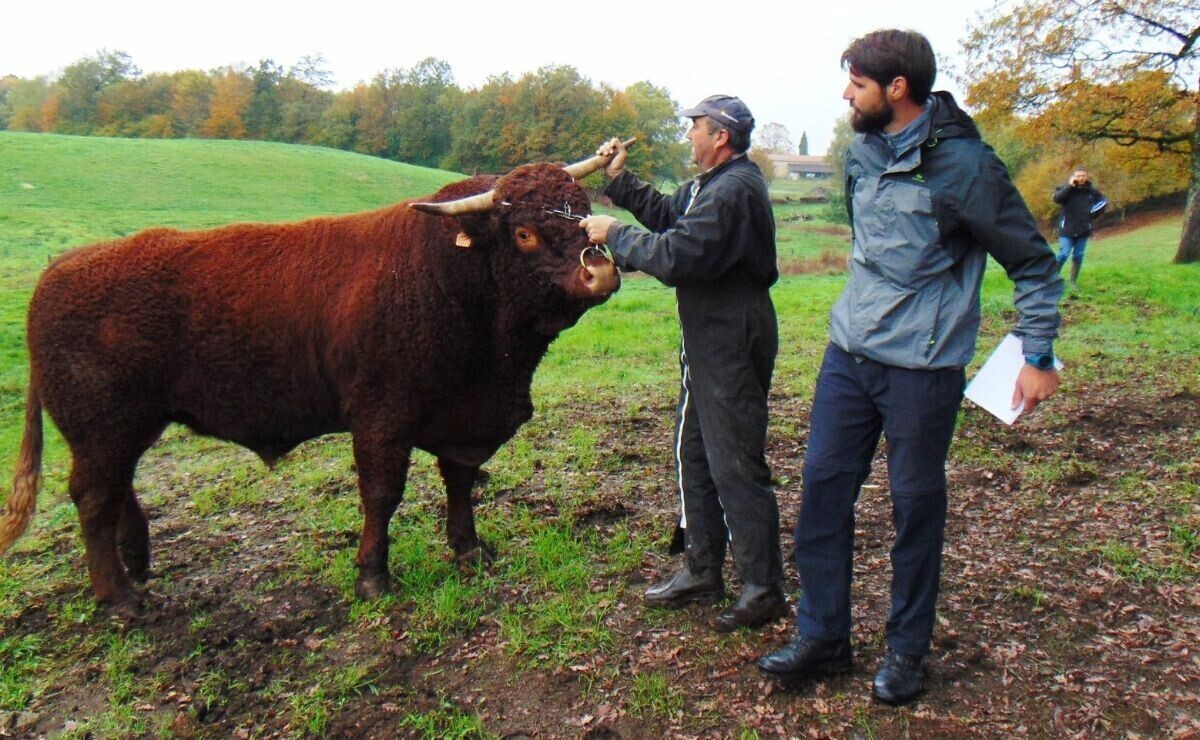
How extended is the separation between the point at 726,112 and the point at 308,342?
2.66m

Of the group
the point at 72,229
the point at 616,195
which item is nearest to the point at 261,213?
the point at 72,229

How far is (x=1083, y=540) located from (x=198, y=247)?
5.58m

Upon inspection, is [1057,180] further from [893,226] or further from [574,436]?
[893,226]

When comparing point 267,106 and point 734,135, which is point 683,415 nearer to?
point 734,135

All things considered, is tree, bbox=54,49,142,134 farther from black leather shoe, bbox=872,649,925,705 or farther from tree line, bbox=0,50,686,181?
black leather shoe, bbox=872,649,925,705

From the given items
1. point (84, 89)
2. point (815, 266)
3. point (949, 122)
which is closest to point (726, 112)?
point (949, 122)

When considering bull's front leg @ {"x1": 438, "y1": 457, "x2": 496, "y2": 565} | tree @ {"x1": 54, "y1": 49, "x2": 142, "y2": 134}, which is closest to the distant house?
tree @ {"x1": 54, "y1": 49, "x2": 142, "y2": 134}

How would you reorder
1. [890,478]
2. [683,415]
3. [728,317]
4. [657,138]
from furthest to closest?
[657,138]
[683,415]
[728,317]
[890,478]

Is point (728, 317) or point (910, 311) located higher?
point (910, 311)

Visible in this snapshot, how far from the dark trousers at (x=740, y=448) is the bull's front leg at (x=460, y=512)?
1619 millimetres

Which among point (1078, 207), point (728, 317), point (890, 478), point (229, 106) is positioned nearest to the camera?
point (890, 478)

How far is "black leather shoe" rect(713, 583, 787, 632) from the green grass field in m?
0.07

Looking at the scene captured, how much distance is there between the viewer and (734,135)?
3852mm

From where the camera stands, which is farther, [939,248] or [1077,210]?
[1077,210]
